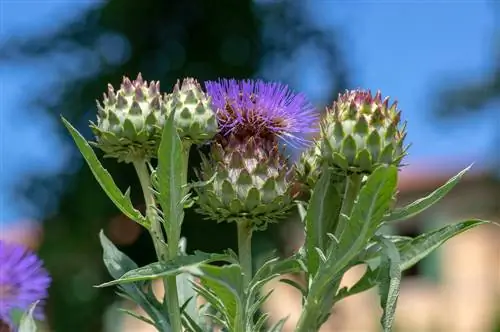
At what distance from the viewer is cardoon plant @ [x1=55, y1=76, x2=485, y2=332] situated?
1078mm

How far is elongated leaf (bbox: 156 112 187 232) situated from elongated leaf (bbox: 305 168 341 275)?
165 mm

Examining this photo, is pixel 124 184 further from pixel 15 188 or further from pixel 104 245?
pixel 104 245

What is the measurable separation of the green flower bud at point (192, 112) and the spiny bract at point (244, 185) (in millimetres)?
55

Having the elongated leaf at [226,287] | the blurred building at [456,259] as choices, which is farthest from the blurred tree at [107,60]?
the elongated leaf at [226,287]

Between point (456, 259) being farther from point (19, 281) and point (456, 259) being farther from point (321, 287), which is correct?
point (321, 287)

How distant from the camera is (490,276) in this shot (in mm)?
8477

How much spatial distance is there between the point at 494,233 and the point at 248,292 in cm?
814

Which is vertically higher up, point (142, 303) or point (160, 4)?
point (160, 4)

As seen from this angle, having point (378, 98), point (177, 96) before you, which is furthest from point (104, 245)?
point (378, 98)

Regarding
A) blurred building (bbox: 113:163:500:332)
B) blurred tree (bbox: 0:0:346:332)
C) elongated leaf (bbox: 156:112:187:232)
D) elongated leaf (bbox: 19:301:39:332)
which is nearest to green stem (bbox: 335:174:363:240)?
elongated leaf (bbox: 156:112:187:232)

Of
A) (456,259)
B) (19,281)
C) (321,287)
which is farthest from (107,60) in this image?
(321,287)

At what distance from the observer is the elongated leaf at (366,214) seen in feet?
3.36

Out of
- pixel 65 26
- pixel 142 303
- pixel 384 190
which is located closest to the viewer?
pixel 384 190

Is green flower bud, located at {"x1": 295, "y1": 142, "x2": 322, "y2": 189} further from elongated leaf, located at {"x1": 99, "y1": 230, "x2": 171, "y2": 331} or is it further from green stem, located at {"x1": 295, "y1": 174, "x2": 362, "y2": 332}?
elongated leaf, located at {"x1": 99, "y1": 230, "x2": 171, "y2": 331}
